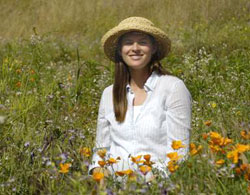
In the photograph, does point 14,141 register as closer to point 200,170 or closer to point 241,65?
point 200,170

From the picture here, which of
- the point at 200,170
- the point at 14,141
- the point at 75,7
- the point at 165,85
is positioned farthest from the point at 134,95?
the point at 75,7

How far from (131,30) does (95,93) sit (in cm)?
154

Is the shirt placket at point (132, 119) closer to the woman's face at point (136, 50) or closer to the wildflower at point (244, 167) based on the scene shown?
the woman's face at point (136, 50)

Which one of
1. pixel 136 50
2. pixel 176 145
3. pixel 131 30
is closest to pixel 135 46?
pixel 136 50

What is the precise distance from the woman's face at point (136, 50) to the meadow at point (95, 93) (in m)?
0.53

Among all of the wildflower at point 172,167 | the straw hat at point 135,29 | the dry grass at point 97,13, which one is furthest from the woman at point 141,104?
the dry grass at point 97,13

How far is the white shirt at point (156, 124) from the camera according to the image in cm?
249

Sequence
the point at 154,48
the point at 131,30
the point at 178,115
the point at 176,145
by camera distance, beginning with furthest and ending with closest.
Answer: the point at 154,48 < the point at 131,30 < the point at 178,115 < the point at 176,145

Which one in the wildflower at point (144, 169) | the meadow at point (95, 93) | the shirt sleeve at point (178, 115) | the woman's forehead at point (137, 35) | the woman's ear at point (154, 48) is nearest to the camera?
the wildflower at point (144, 169)

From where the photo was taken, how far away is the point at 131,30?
2.72 metres

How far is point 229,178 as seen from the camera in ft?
5.94

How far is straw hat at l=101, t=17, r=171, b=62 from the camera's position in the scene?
104 inches

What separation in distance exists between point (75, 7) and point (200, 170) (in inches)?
324

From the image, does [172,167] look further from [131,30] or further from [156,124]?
[131,30]
